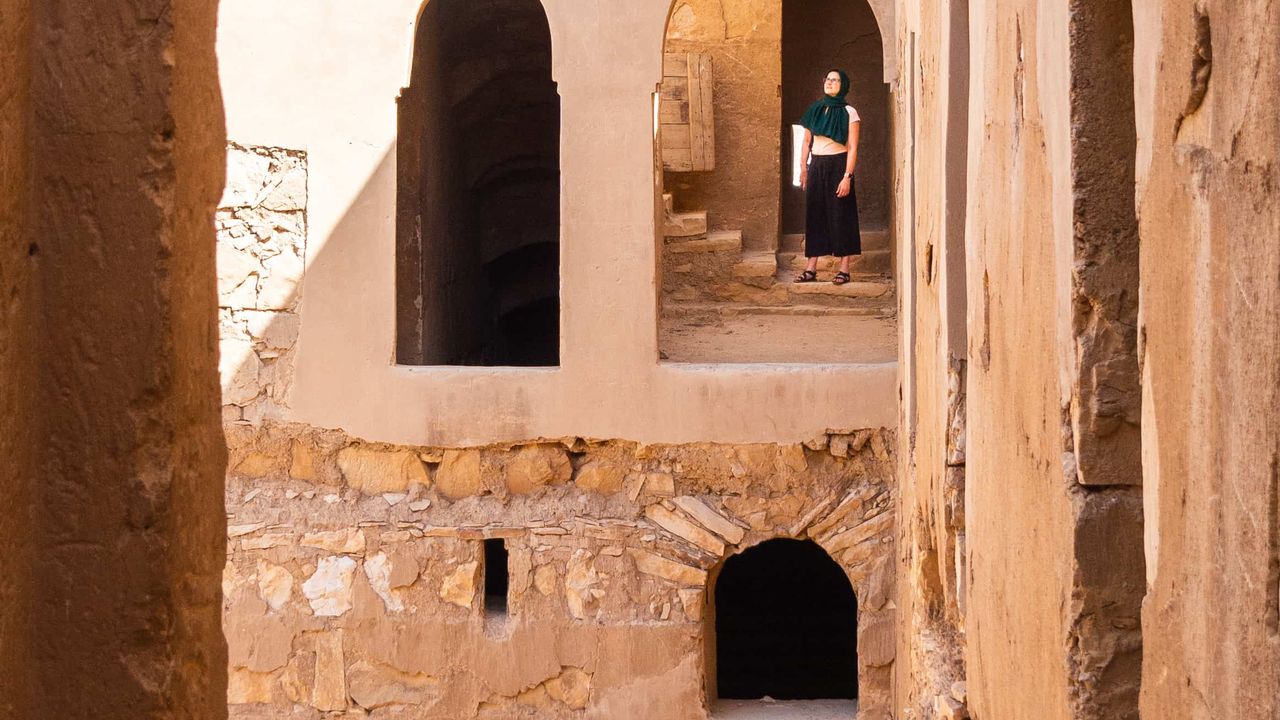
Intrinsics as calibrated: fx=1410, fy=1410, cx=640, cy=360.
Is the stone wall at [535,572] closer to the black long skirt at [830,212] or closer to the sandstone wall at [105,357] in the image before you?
the black long skirt at [830,212]

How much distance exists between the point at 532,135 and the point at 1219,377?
10.6m

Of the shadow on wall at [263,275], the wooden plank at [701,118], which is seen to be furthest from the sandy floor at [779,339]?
the shadow on wall at [263,275]

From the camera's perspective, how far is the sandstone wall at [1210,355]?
139 centimetres

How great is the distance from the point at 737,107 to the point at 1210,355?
29.6ft

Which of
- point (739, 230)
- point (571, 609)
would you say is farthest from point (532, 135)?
point (571, 609)

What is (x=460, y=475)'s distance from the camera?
7328 millimetres

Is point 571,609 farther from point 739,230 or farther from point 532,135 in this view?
point 532,135

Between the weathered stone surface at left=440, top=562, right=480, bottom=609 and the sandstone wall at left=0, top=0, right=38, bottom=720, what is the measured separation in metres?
5.15

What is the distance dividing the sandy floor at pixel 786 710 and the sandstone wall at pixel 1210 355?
5.42 meters

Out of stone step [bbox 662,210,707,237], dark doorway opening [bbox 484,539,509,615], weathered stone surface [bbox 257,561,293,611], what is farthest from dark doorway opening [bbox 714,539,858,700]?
weathered stone surface [bbox 257,561,293,611]

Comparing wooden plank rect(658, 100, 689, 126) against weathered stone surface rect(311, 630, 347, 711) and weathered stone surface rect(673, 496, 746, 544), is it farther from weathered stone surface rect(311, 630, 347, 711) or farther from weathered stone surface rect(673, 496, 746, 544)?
weathered stone surface rect(311, 630, 347, 711)

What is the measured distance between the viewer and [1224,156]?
1.52m

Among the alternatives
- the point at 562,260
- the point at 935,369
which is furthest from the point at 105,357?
the point at 562,260

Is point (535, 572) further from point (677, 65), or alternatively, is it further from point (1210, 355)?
point (1210, 355)
